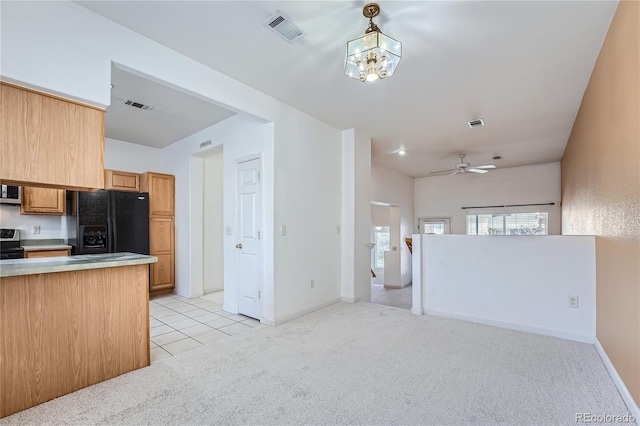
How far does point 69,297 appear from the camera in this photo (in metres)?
2.14

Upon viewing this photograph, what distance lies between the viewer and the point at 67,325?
2.12m

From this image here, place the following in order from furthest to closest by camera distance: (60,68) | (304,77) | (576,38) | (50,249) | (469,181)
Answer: (469,181) < (50,249) < (304,77) < (576,38) < (60,68)

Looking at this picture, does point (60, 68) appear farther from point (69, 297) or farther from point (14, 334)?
point (14, 334)

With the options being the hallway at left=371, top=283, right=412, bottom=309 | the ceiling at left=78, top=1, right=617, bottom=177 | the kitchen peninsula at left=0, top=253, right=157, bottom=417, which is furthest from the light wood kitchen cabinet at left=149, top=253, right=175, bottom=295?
the hallway at left=371, top=283, right=412, bottom=309

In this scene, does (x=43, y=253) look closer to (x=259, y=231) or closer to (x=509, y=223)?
(x=259, y=231)

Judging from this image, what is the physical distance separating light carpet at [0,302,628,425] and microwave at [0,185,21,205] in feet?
11.1

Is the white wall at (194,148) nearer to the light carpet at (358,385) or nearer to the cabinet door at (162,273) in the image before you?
the cabinet door at (162,273)

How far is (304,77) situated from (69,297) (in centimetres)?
275

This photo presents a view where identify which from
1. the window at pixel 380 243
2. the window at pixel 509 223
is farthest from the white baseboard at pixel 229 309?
the window at pixel 509 223

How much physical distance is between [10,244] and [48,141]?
310 centimetres

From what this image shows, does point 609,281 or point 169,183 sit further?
point 169,183

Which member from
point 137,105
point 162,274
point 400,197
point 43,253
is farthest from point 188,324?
point 400,197

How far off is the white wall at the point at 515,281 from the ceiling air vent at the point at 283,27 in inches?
112

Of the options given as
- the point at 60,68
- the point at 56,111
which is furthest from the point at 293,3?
the point at 56,111
